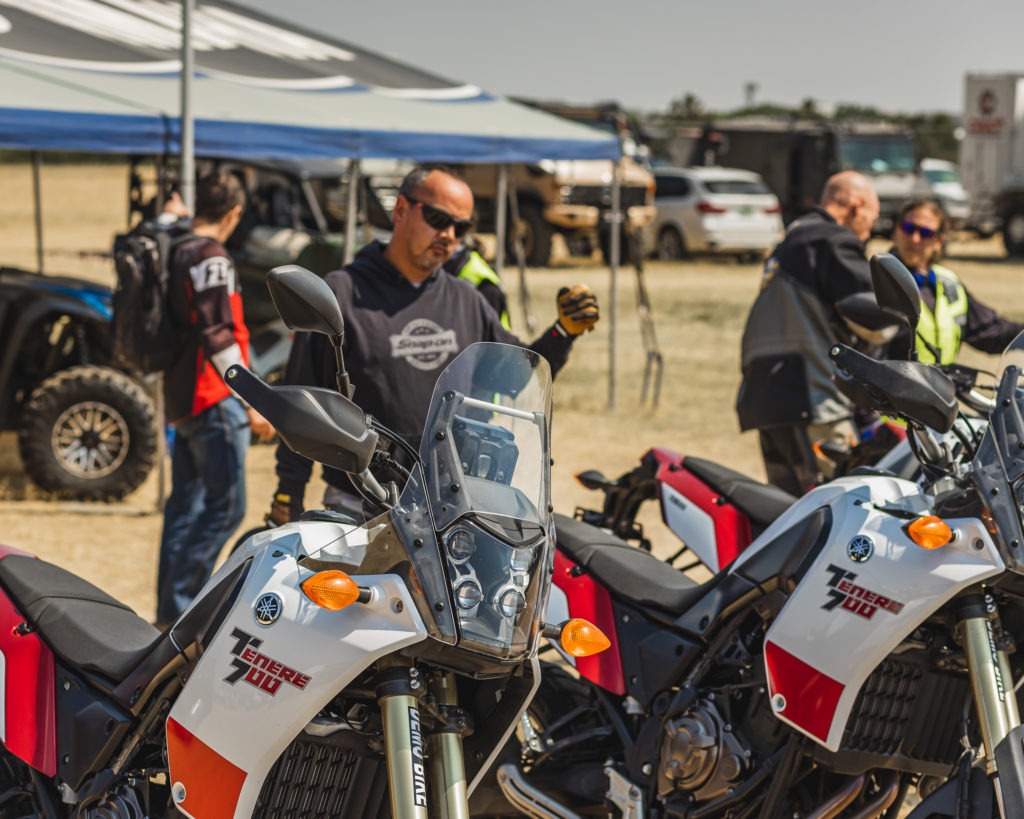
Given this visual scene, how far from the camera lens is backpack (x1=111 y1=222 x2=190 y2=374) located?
562cm

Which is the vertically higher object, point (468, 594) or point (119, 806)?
point (468, 594)

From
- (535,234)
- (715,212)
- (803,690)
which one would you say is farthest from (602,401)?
(715,212)

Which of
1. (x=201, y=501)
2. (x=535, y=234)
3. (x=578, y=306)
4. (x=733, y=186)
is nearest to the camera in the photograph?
(x=578, y=306)

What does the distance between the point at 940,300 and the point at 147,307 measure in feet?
10.4

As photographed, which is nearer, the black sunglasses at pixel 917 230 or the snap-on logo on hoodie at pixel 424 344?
the snap-on logo on hoodie at pixel 424 344

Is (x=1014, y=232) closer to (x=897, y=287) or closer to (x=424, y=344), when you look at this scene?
(x=424, y=344)

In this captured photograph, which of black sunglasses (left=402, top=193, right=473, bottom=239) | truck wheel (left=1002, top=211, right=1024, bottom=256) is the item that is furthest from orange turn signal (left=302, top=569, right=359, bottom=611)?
truck wheel (left=1002, top=211, right=1024, bottom=256)

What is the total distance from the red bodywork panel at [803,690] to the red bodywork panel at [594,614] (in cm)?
49

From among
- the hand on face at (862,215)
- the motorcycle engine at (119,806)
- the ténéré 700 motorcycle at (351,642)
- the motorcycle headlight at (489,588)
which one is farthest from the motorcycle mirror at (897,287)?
the hand on face at (862,215)

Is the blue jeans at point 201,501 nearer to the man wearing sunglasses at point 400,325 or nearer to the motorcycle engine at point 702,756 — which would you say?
the man wearing sunglasses at point 400,325

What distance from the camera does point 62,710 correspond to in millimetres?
3049

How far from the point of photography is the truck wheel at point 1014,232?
2767cm

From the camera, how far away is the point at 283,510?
3.89 m

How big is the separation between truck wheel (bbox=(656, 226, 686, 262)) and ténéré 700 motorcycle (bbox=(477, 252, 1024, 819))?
847 inches
